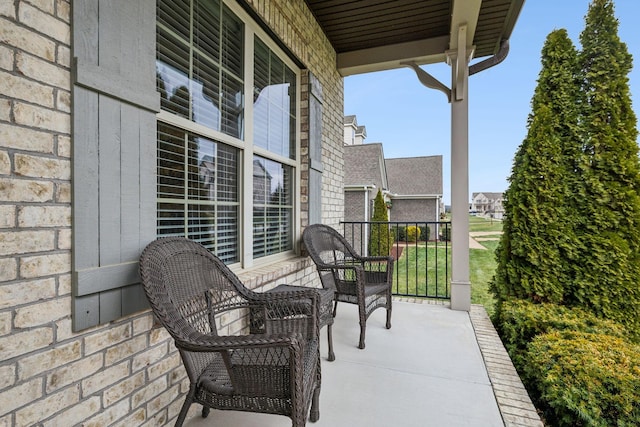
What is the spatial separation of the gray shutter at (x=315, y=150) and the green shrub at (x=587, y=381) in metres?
2.26

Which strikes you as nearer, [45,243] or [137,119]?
[45,243]

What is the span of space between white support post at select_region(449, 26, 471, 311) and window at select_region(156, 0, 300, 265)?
194 centimetres

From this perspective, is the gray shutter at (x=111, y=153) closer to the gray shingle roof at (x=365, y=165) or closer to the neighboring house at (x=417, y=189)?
the gray shingle roof at (x=365, y=165)

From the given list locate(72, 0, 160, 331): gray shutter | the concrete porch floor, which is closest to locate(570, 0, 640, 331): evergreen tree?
the concrete porch floor

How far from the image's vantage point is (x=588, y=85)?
3199mm

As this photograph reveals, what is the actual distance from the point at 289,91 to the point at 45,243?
2605 millimetres

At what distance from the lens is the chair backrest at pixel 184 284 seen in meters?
1.18

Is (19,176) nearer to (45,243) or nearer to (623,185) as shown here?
(45,243)

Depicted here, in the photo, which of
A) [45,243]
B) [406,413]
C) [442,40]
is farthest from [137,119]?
[442,40]

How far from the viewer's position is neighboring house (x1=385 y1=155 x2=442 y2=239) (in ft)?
49.3

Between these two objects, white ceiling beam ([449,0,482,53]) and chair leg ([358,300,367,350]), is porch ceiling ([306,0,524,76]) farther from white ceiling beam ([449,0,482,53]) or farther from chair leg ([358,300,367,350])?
chair leg ([358,300,367,350])

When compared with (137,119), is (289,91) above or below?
above

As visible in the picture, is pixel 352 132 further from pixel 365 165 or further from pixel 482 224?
pixel 482 224

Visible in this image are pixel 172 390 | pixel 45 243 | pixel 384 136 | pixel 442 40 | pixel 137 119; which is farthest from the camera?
pixel 384 136
